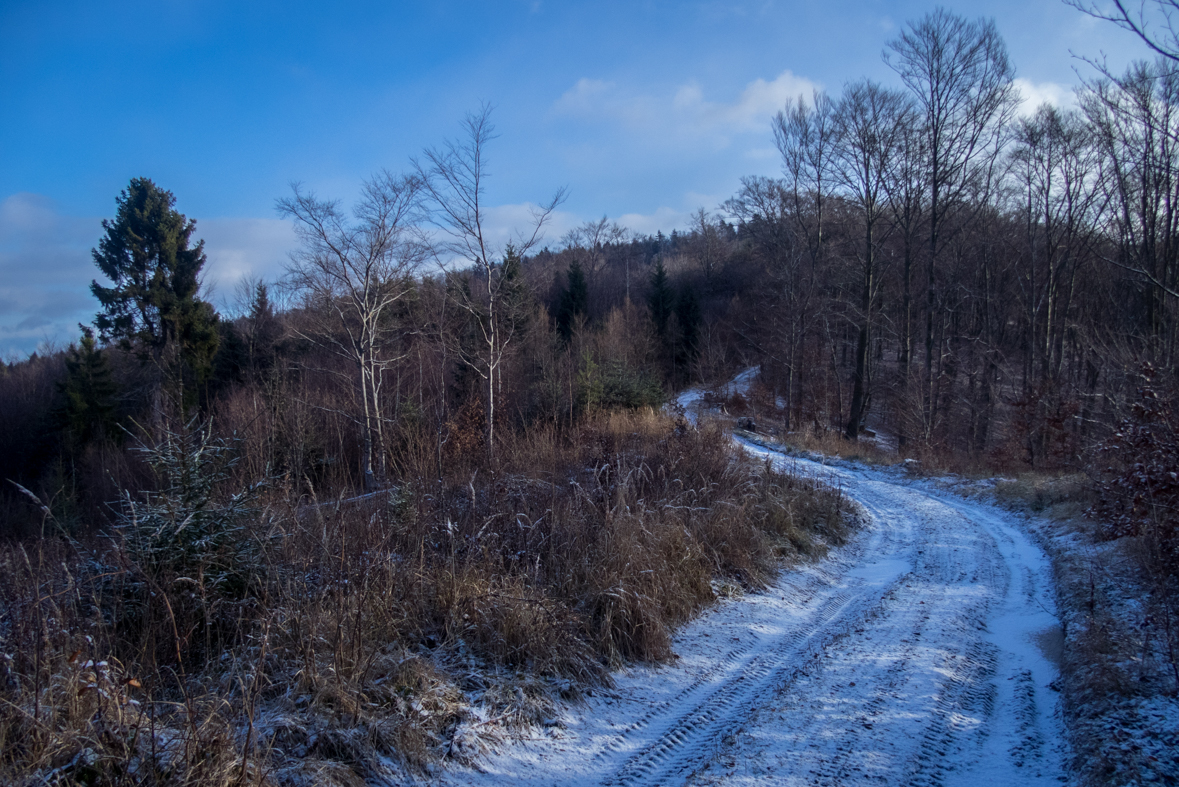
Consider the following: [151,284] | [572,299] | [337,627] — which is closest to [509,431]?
[337,627]

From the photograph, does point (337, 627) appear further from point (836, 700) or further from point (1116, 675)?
point (1116, 675)

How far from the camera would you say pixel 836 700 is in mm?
4078

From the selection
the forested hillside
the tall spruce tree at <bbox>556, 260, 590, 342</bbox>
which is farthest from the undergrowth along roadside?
the tall spruce tree at <bbox>556, 260, 590, 342</bbox>

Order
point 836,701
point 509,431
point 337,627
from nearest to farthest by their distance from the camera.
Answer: point 337,627 < point 836,701 < point 509,431

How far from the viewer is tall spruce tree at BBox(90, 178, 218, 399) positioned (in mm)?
27750

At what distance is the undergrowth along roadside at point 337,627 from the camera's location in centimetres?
271

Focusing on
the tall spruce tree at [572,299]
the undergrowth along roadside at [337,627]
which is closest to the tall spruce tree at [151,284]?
the tall spruce tree at [572,299]

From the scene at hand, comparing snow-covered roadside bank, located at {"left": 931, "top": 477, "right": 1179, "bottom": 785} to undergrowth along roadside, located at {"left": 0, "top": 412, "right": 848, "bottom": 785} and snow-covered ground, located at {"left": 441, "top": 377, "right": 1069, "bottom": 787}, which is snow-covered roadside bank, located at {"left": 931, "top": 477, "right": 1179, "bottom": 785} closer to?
snow-covered ground, located at {"left": 441, "top": 377, "right": 1069, "bottom": 787}

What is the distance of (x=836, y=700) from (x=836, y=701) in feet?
0.06

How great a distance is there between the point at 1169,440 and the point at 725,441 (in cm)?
708

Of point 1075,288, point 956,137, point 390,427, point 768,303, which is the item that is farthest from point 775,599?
point 768,303

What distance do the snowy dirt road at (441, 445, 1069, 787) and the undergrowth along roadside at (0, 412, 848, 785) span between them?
335 millimetres

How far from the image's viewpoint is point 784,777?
3.26 metres

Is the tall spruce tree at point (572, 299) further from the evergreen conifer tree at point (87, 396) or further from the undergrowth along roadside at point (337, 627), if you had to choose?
the undergrowth along roadside at point (337, 627)
